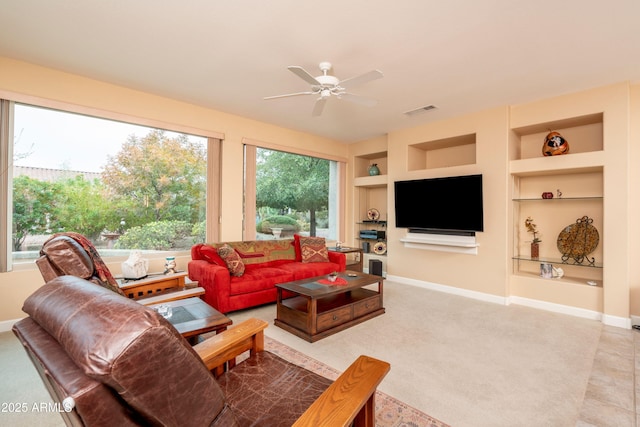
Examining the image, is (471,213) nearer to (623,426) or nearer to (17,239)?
(623,426)

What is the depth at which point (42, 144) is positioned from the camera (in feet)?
10.7

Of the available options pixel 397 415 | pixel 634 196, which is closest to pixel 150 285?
pixel 397 415

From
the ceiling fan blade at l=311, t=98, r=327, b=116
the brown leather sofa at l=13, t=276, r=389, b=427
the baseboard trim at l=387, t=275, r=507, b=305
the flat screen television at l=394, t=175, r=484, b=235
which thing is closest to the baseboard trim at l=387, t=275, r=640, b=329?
the baseboard trim at l=387, t=275, r=507, b=305

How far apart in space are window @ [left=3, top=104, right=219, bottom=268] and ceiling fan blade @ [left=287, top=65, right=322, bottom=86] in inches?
92.8

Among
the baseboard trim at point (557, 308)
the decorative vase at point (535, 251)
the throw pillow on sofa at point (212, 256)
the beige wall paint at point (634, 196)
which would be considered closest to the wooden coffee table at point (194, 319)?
the throw pillow on sofa at point (212, 256)

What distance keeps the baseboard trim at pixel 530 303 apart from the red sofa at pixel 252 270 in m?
1.49

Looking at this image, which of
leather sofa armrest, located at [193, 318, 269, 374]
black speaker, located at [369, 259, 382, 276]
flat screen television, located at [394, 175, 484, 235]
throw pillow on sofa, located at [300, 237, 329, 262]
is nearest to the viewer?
leather sofa armrest, located at [193, 318, 269, 374]

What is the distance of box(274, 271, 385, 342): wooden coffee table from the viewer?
2.89 meters

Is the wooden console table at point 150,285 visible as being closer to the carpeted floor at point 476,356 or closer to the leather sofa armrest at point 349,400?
the carpeted floor at point 476,356

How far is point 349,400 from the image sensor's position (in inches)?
40.4

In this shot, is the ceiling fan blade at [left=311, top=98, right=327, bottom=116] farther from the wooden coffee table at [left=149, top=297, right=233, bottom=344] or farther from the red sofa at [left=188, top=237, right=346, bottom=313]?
the wooden coffee table at [left=149, top=297, right=233, bottom=344]

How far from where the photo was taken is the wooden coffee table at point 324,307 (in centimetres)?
289

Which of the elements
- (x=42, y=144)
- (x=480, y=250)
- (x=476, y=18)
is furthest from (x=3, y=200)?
(x=480, y=250)

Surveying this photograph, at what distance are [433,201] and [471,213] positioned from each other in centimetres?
60
